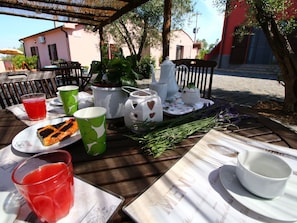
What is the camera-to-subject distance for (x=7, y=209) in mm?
355

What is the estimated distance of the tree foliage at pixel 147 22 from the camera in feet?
20.8

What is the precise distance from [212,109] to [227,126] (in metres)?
0.13

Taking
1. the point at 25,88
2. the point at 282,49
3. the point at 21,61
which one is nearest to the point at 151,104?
the point at 25,88

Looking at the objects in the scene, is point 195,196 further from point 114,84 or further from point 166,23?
point 166,23

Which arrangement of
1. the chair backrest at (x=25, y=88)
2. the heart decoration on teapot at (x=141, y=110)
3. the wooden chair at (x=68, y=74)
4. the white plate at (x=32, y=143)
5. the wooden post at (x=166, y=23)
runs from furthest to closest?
the wooden chair at (x=68, y=74), the wooden post at (x=166, y=23), the chair backrest at (x=25, y=88), the heart decoration on teapot at (x=141, y=110), the white plate at (x=32, y=143)

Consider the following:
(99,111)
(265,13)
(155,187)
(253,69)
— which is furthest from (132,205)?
(253,69)

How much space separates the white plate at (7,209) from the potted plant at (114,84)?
1.63ft

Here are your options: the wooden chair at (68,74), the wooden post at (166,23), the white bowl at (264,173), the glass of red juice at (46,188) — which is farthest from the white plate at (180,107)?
the wooden chair at (68,74)

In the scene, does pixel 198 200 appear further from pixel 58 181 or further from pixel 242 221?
pixel 58 181

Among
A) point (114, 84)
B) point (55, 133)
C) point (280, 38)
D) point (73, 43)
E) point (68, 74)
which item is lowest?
point (68, 74)

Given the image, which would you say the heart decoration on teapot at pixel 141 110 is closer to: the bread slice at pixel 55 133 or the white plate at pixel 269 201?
the bread slice at pixel 55 133

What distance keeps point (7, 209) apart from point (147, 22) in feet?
24.5

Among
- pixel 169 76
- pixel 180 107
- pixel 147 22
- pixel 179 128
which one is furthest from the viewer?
pixel 147 22

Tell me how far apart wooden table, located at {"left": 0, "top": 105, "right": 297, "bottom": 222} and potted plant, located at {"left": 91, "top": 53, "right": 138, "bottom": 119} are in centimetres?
9
